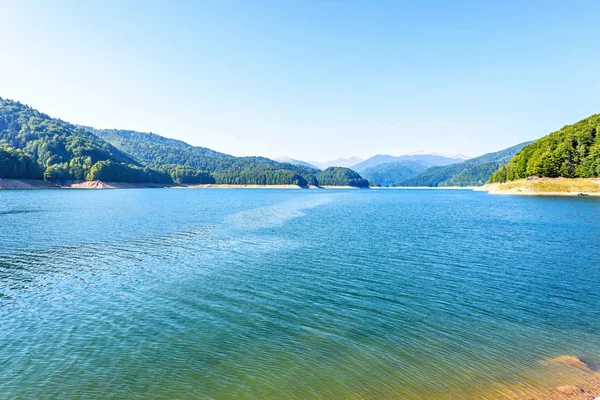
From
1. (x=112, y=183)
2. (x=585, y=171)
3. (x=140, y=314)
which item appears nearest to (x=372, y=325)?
(x=140, y=314)

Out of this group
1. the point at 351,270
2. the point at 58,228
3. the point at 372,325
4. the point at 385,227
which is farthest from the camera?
the point at 385,227

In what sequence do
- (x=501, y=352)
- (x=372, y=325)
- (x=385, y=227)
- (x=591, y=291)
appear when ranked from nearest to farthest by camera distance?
(x=501, y=352), (x=372, y=325), (x=591, y=291), (x=385, y=227)

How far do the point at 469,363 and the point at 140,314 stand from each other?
15227 millimetres

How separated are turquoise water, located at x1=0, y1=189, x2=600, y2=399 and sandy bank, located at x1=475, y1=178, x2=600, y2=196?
329 ft

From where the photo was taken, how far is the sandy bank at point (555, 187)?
110 metres

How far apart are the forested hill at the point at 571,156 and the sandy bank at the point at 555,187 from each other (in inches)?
130

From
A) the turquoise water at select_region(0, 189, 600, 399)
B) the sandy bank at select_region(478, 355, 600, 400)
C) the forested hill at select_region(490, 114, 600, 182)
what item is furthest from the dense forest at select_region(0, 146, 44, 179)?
the forested hill at select_region(490, 114, 600, 182)

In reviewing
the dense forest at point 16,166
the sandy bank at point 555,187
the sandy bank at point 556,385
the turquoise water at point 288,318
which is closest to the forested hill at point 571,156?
the sandy bank at point 555,187

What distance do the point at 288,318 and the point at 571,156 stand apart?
485ft

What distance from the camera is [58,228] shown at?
44.5m

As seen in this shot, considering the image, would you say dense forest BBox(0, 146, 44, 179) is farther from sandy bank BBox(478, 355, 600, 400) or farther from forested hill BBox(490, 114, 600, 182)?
forested hill BBox(490, 114, 600, 182)

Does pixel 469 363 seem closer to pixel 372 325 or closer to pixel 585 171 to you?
pixel 372 325

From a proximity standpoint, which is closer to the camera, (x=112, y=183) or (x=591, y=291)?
(x=591, y=291)

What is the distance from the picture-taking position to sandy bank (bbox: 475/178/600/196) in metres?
110
